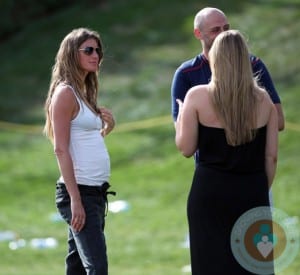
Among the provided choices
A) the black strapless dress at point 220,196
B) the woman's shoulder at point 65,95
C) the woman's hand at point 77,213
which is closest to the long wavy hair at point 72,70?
the woman's shoulder at point 65,95

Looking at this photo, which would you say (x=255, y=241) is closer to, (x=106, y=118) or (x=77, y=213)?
(x=77, y=213)

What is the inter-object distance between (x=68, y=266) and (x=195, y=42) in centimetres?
1525

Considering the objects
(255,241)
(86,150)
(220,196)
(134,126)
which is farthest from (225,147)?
(134,126)

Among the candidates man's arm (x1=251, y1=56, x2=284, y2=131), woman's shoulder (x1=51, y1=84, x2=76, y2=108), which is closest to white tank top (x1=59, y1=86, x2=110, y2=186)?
woman's shoulder (x1=51, y1=84, x2=76, y2=108)

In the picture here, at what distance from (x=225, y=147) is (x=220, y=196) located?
0.82 ft

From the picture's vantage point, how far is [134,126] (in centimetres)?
1658

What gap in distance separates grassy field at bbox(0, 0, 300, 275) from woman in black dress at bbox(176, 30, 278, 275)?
12.1 feet

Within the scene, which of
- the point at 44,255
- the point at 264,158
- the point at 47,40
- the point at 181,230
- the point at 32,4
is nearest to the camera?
the point at 264,158

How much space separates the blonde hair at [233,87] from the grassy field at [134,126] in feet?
12.8

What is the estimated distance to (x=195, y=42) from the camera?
66.5 feet

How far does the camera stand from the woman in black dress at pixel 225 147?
4.66 m

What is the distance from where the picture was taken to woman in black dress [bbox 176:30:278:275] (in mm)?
4660

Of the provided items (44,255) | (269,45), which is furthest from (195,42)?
(44,255)

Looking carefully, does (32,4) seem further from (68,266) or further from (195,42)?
(68,266)
